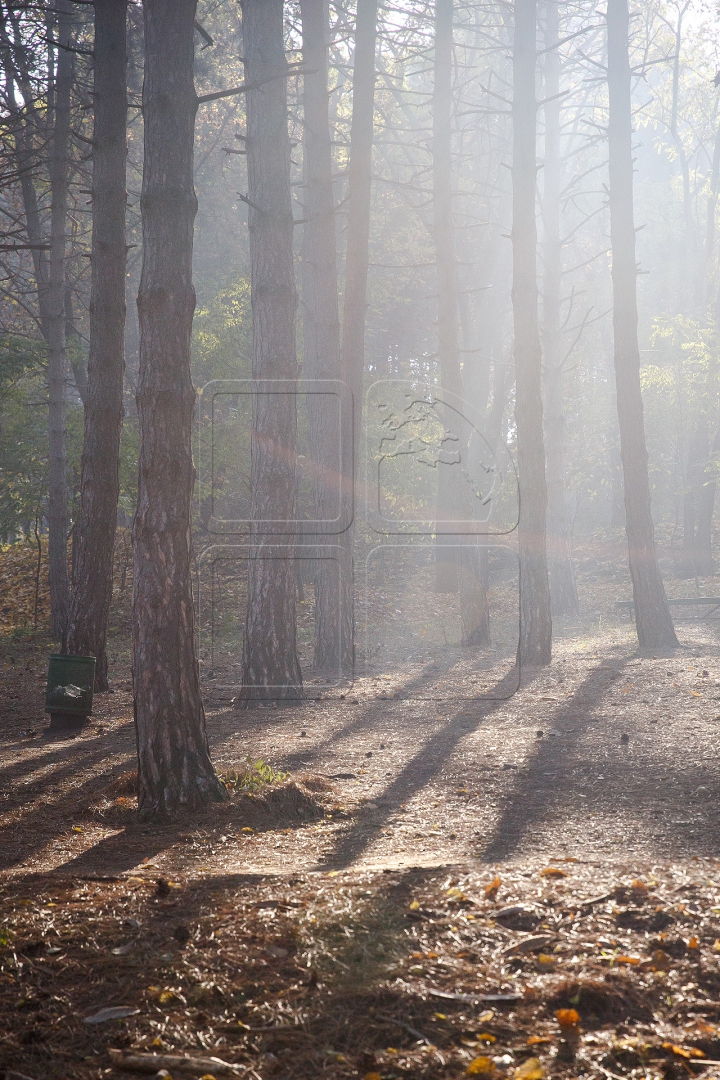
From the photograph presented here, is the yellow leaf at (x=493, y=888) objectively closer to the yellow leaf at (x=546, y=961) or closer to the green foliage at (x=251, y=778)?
the yellow leaf at (x=546, y=961)

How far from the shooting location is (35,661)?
1402 cm

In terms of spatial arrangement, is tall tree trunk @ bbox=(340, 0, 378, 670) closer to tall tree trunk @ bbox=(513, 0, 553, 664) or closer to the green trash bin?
tall tree trunk @ bbox=(513, 0, 553, 664)

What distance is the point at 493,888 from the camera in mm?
3707

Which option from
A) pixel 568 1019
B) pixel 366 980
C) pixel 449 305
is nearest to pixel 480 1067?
pixel 568 1019

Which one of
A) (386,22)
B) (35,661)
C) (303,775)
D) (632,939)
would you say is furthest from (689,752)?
(386,22)

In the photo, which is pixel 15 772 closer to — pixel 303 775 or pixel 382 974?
pixel 303 775

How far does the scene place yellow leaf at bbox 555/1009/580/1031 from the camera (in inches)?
107

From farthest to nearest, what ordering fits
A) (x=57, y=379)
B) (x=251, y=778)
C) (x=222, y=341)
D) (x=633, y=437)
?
1. (x=222, y=341)
2. (x=57, y=379)
3. (x=633, y=437)
4. (x=251, y=778)

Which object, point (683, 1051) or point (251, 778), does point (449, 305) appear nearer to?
point (251, 778)

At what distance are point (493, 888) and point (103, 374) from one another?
814 cm

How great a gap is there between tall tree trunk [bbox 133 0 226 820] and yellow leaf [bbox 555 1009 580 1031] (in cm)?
310

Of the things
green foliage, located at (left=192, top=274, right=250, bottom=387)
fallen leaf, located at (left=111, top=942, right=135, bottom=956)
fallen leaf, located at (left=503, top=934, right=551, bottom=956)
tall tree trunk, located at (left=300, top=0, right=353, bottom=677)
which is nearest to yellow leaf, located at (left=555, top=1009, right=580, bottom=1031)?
fallen leaf, located at (left=503, top=934, right=551, bottom=956)

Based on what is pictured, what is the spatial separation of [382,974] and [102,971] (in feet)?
3.22

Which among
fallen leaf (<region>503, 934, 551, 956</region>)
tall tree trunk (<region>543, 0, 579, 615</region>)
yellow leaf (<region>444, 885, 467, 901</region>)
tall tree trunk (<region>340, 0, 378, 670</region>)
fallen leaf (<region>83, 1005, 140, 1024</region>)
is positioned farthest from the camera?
tall tree trunk (<region>543, 0, 579, 615</region>)
